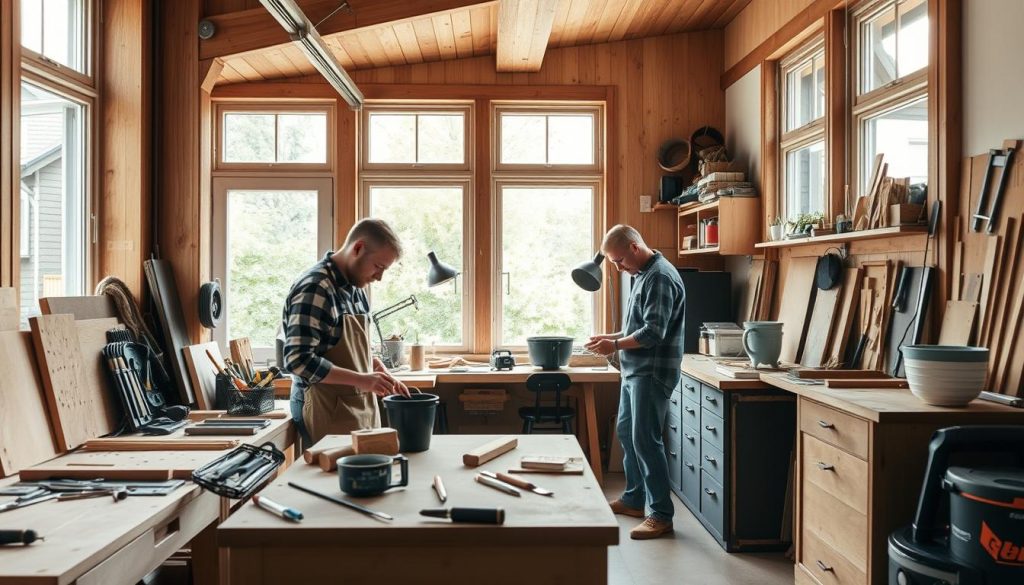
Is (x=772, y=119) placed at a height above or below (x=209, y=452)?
above

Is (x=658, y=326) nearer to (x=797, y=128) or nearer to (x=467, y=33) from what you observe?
(x=797, y=128)

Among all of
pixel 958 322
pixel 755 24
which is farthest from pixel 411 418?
pixel 755 24

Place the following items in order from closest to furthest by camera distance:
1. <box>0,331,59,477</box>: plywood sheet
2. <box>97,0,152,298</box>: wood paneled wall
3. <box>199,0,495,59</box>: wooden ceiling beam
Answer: <box>0,331,59,477</box>: plywood sheet
<box>97,0,152,298</box>: wood paneled wall
<box>199,0,495,59</box>: wooden ceiling beam

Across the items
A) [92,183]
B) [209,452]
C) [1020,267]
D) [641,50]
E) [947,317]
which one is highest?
[641,50]

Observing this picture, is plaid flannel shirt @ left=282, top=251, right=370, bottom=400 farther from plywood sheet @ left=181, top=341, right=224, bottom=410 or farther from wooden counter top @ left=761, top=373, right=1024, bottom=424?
wooden counter top @ left=761, top=373, right=1024, bottom=424

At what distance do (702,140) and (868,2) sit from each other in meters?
1.81

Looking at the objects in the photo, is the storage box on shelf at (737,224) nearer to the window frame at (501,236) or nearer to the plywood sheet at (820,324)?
the plywood sheet at (820,324)

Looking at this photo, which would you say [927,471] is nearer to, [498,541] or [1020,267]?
[1020,267]

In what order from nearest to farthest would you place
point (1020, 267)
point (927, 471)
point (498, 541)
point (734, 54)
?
point (498, 541)
point (927, 471)
point (1020, 267)
point (734, 54)

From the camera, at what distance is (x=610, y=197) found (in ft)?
18.4

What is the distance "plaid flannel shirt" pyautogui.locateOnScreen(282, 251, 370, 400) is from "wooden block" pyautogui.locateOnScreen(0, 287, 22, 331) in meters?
1.18

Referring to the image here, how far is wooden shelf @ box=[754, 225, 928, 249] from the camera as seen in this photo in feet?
10.6

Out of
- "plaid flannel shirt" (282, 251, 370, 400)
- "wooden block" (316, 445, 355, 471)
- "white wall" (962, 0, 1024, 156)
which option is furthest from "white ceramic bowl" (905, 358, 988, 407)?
"plaid flannel shirt" (282, 251, 370, 400)

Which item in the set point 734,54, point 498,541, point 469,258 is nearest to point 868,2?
point 734,54
